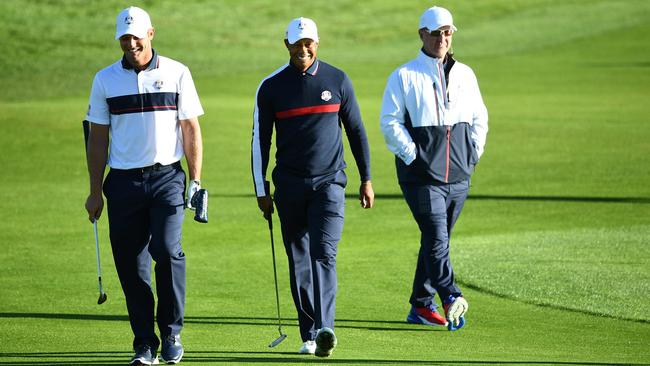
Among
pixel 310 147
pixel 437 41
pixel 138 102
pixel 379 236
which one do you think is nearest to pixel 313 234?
pixel 310 147

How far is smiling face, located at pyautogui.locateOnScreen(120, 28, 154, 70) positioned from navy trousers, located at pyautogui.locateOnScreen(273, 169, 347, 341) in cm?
126

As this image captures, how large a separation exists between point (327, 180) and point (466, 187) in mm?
1674

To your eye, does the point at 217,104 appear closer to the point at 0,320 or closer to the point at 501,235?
the point at 501,235

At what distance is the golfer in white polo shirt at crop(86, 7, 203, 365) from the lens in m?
9.46

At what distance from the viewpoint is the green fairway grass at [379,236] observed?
10.5 metres

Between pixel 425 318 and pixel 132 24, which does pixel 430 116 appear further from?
pixel 132 24

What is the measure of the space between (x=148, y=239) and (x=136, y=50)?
128 cm

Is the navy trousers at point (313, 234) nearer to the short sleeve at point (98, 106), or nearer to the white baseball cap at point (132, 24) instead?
the short sleeve at point (98, 106)

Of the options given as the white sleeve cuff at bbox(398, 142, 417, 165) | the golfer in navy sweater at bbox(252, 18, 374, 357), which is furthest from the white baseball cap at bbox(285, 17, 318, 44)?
the white sleeve cuff at bbox(398, 142, 417, 165)

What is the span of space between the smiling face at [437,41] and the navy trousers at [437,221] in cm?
101

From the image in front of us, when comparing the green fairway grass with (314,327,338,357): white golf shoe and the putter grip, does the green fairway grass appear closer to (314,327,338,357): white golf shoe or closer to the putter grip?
(314,327,338,357): white golf shoe

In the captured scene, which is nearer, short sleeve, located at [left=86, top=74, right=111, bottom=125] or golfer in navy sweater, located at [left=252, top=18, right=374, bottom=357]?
short sleeve, located at [left=86, top=74, right=111, bottom=125]

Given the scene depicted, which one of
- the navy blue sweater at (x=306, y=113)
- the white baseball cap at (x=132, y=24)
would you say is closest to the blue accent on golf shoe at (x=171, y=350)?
the navy blue sweater at (x=306, y=113)

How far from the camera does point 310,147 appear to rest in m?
9.86
